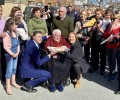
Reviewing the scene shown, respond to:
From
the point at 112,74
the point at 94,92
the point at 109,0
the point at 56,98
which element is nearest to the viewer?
the point at 56,98

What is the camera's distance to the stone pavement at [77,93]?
5977mm

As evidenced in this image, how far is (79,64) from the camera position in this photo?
21.8ft

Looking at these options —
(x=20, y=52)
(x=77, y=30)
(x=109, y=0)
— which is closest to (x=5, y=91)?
(x=20, y=52)

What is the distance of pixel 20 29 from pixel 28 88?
4.24 ft

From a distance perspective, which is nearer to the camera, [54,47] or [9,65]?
[9,65]

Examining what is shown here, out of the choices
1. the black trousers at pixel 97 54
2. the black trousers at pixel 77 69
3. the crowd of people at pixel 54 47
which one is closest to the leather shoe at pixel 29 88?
the crowd of people at pixel 54 47

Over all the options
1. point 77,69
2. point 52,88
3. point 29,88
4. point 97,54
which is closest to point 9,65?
point 29,88

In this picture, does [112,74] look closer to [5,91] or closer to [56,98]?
[56,98]

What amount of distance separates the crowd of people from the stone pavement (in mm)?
132

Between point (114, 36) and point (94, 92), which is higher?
point (114, 36)

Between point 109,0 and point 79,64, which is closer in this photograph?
point 79,64

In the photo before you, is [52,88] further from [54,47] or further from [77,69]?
[54,47]

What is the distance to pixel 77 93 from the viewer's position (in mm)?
6336

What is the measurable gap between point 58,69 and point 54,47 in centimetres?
48
